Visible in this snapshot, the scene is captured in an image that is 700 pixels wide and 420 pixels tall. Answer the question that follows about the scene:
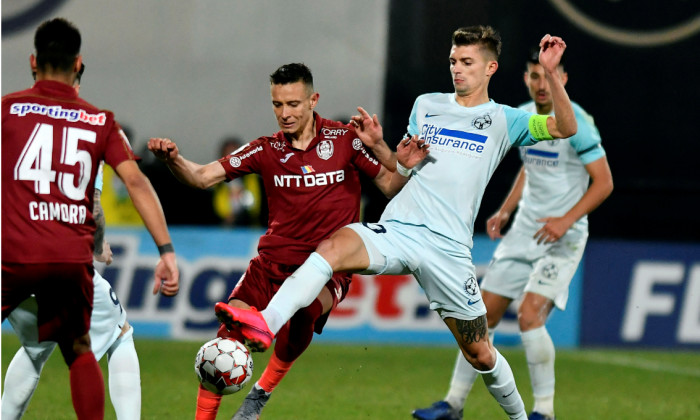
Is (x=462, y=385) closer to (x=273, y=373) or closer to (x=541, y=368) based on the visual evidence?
(x=541, y=368)

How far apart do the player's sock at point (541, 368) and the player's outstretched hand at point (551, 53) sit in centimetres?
202

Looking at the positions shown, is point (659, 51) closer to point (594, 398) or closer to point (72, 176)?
point (594, 398)

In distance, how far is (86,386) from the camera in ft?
13.7

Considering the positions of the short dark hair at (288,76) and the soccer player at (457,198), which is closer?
the soccer player at (457,198)

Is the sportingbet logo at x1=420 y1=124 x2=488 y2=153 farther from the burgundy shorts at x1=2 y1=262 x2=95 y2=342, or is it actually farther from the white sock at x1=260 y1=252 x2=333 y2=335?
the burgundy shorts at x1=2 y1=262 x2=95 y2=342

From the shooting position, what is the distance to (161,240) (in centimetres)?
416

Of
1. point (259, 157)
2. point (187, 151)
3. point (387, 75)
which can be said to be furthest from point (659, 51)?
point (259, 157)

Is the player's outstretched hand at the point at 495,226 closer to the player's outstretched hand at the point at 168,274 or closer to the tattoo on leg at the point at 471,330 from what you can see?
the tattoo on leg at the point at 471,330

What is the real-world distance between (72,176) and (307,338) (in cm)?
193

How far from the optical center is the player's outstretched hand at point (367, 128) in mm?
5062

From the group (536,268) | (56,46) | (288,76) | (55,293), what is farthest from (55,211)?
(536,268)

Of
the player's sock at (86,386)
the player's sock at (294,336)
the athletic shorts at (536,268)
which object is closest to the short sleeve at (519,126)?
the player's sock at (294,336)

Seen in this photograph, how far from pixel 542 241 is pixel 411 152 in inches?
65.5

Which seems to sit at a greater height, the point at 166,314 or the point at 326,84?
the point at 326,84
